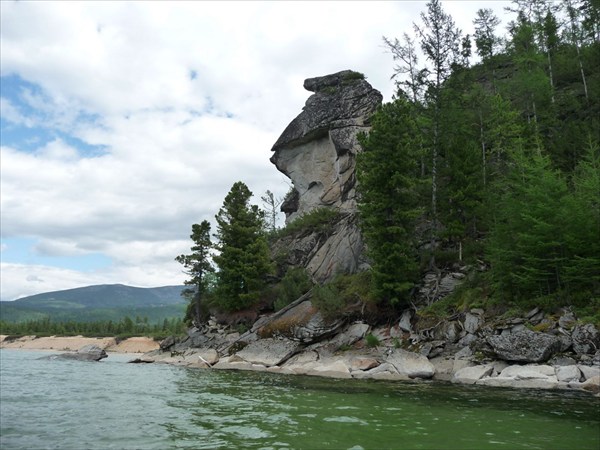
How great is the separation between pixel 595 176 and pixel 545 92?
77.1ft

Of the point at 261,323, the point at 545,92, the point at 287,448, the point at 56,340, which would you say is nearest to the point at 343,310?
the point at 261,323

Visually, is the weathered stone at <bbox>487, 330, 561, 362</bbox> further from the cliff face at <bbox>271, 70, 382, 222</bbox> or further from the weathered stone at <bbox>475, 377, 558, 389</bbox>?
the cliff face at <bbox>271, 70, 382, 222</bbox>

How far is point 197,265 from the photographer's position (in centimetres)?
5216

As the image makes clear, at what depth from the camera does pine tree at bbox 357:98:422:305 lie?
31.1 m

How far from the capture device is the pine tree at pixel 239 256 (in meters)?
45.2

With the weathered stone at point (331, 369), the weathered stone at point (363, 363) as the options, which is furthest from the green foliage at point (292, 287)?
the weathered stone at point (363, 363)

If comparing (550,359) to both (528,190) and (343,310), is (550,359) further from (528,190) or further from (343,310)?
(343,310)

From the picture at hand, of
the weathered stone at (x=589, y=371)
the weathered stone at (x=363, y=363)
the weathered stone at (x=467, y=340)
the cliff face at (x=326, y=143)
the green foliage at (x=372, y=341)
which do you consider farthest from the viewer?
the cliff face at (x=326, y=143)

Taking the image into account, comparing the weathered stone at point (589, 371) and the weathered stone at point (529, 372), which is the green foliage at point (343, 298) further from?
the weathered stone at point (589, 371)

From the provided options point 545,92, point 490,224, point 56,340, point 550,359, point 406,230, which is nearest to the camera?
point 550,359

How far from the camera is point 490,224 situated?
30.1 metres

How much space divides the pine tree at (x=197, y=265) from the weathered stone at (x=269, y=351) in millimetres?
16905

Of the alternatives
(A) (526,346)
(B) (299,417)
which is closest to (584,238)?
(A) (526,346)

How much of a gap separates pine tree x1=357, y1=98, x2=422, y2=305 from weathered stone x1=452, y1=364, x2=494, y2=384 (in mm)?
8933
